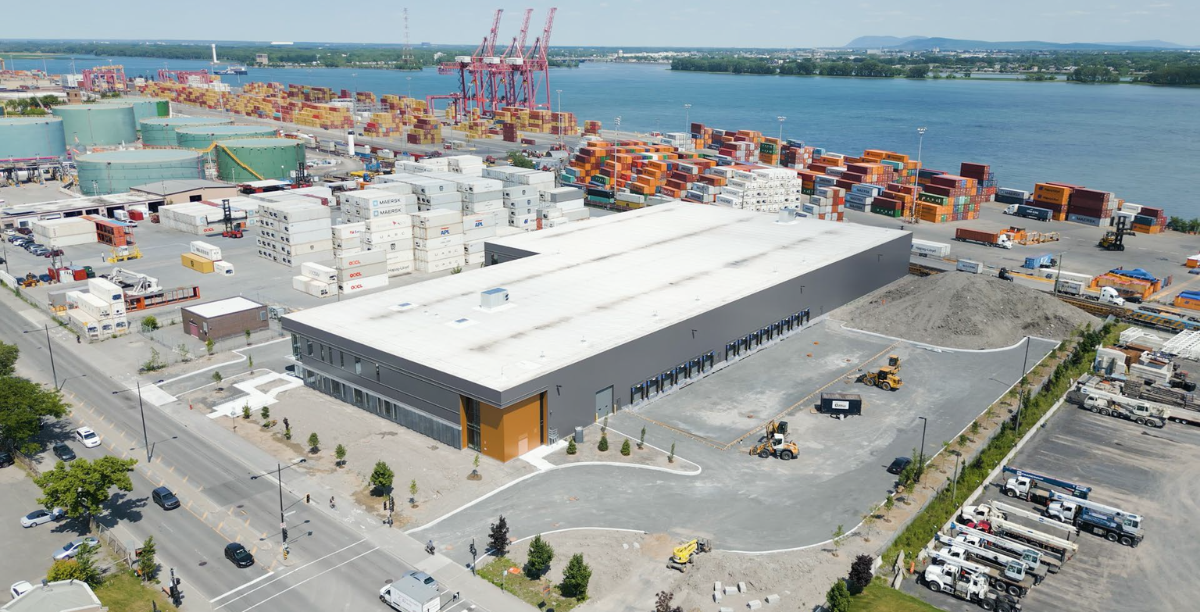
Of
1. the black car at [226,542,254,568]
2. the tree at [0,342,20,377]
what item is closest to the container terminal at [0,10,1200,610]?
the black car at [226,542,254,568]

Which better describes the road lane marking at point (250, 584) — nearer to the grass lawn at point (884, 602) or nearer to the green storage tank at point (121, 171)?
the grass lawn at point (884, 602)

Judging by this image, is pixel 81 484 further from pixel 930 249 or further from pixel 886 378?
pixel 930 249

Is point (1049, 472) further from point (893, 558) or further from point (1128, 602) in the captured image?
point (893, 558)

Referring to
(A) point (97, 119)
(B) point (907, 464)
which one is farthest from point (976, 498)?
(A) point (97, 119)

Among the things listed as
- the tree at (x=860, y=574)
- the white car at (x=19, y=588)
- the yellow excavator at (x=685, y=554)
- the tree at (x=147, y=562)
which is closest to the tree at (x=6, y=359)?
the white car at (x=19, y=588)

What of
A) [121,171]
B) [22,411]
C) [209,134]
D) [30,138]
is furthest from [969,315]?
[30,138]

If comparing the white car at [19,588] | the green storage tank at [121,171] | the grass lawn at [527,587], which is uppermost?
the green storage tank at [121,171]
